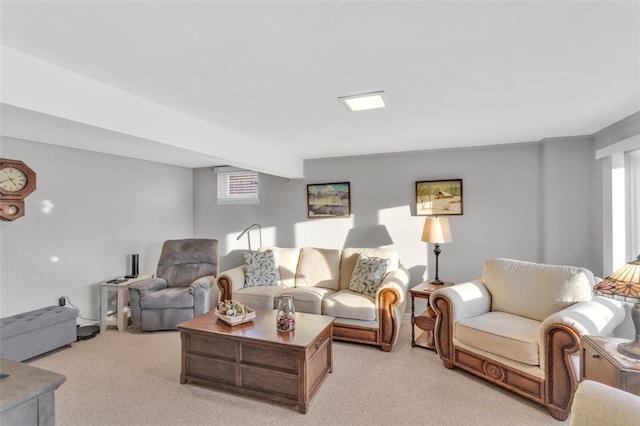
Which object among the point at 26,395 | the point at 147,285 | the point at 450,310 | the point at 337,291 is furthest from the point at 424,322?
the point at 147,285

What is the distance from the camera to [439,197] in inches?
163

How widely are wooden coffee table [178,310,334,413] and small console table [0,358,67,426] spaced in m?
1.07

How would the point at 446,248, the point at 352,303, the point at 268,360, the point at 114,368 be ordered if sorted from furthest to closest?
1. the point at 446,248
2. the point at 352,303
3. the point at 114,368
4. the point at 268,360

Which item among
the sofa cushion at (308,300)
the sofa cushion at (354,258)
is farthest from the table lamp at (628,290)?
the sofa cushion at (308,300)

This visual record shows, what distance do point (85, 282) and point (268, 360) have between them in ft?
9.50

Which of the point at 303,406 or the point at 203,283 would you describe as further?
the point at 203,283

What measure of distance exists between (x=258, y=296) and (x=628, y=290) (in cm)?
321

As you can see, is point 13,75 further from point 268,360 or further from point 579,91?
point 579,91

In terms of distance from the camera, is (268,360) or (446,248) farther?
(446,248)

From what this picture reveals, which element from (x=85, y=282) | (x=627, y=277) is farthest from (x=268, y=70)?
(x=85, y=282)

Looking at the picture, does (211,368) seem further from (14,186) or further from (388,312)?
(14,186)

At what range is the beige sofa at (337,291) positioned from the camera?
326cm

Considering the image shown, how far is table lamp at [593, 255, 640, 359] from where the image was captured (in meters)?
1.69

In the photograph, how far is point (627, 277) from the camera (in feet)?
5.77
